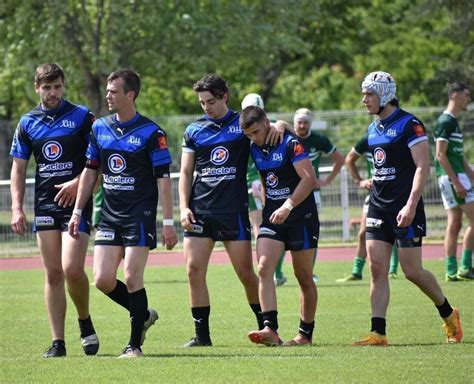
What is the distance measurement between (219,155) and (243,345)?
166 cm

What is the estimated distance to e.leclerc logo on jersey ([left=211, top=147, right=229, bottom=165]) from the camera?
1027 cm

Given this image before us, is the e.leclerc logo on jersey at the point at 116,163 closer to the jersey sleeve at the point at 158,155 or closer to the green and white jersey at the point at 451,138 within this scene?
the jersey sleeve at the point at 158,155

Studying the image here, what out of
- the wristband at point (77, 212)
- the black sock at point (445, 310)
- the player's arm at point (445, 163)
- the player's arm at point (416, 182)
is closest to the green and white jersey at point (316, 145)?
the player's arm at point (445, 163)

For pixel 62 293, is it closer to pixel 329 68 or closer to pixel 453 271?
pixel 453 271

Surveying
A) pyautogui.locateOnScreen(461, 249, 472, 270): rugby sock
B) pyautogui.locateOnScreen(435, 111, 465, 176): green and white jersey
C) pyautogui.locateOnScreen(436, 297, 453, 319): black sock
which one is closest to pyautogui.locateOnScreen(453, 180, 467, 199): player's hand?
pyautogui.locateOnScreen(435, 111, 465, 176): green and white jersey

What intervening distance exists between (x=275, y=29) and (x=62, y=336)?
2254 centimetres

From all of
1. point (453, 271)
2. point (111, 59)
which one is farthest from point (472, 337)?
point (111, 59)

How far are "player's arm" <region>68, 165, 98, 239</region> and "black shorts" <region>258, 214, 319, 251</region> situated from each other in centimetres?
159

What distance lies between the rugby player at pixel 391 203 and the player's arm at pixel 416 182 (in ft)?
0.06

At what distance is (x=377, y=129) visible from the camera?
10359 mm

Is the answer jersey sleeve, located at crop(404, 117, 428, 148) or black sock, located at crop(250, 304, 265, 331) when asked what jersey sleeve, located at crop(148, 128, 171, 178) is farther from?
jersey sleeve, located at crop(404, 117, 428, 148)

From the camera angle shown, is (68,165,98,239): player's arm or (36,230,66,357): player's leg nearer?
(68,165,98,239): player's arm

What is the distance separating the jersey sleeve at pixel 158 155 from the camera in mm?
9531

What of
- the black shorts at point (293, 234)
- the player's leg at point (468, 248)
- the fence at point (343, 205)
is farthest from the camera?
the fence at point (343, 205)
